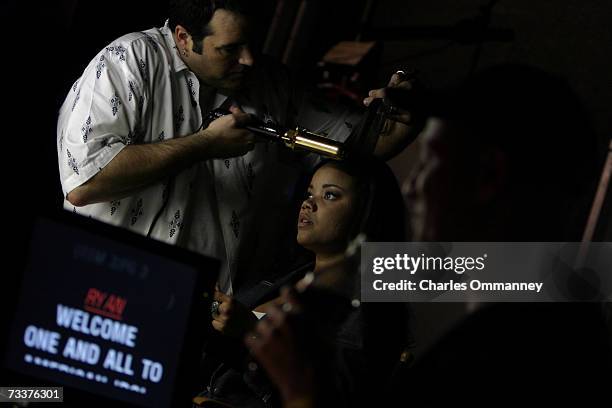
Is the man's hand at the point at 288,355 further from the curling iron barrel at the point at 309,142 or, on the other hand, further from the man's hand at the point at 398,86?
the man's hand at the point at 398,86

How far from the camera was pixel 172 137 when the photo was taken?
230 centimetres

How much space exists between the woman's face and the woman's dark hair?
2cm

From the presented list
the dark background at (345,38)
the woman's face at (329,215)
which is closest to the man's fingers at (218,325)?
the woman's face at (329,215)

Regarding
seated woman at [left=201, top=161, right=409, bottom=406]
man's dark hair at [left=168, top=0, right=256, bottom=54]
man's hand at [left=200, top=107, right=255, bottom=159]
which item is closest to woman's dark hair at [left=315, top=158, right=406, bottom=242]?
seated woman at [left=201, top=161, right=409, bottom=406]

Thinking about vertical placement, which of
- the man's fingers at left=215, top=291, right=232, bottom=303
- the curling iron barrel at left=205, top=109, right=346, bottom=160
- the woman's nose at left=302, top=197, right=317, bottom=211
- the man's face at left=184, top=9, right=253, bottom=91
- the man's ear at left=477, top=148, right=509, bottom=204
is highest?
the man's face at left=184, top=9, right=253, bottom=91

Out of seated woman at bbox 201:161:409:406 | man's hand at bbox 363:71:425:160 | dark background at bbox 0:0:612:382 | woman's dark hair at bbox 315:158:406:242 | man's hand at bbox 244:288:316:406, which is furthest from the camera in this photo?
dark background at bbox 0:0:612:382

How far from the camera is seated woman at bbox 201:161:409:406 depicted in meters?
1.35

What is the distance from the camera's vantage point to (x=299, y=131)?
2.05m

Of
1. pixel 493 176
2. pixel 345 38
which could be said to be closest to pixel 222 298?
pixel 493 176

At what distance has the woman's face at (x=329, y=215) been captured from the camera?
211cm

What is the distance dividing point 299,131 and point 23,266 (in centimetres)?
86

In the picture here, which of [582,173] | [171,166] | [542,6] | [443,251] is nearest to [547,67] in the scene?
[542,6]

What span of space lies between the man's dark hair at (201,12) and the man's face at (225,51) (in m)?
0.01

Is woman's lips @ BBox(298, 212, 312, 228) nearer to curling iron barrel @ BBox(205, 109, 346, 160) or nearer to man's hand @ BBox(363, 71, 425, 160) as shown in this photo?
curling iron barrel @ BBox(205, 109, 346, 160)
